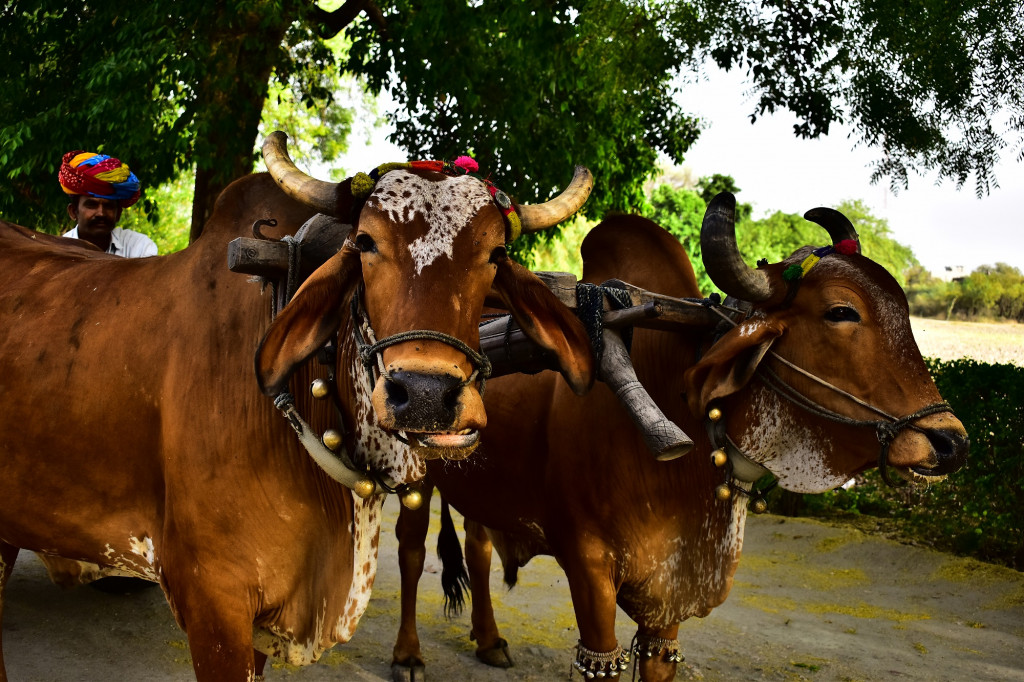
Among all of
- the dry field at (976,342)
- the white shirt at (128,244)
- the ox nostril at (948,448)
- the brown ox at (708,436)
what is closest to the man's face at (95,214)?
the white shirt at (128,244)

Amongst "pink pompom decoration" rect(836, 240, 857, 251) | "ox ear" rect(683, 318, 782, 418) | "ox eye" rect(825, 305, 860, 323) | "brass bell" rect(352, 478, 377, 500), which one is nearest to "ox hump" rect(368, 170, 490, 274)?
"brass bell" rect(352, 478, 377, 500)

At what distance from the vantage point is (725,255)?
3.20m

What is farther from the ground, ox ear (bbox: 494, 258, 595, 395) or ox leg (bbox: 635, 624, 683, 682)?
ox ear (bbox: 494, 258, 595, 395)

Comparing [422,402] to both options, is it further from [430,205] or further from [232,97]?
A: [232,97]

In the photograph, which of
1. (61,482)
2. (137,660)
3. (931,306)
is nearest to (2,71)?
(137,660)

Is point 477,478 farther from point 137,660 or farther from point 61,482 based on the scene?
point 137,660

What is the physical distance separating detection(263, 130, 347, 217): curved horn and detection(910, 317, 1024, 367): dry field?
6681 millimetres

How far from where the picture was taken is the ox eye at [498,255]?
2.66m

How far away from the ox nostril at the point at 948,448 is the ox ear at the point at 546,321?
1161 mm

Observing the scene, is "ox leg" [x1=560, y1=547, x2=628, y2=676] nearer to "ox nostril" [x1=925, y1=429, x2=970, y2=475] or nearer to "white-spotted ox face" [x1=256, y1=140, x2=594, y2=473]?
"white-spotted ox face" [x1=256, y1=140, x2=594, y2=473]

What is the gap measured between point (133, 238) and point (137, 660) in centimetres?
231

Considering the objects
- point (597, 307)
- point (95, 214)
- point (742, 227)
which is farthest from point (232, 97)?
point (742, 227)

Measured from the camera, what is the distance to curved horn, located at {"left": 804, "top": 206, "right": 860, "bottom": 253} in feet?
11.6

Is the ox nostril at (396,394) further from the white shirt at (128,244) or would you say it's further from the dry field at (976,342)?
the dry field at (976,342)
